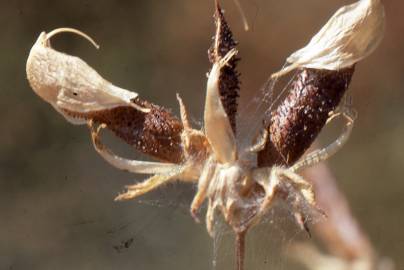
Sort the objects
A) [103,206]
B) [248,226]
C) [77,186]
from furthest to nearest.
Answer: [77,186] → [103,206] → [248,226]

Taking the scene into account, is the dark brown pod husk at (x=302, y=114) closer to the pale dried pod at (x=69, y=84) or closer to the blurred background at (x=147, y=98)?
the pale dried pod at (x=69, y=84)

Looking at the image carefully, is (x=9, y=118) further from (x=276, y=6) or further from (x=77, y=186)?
(x=276, y=6)

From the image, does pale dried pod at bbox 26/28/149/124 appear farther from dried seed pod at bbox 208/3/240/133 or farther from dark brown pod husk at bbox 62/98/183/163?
dried seed pod at bbox 208/3/240/133

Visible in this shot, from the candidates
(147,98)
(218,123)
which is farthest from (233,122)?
(147,98)

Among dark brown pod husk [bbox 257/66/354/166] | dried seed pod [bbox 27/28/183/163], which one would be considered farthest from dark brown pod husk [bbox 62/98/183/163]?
dark brown pod husk [bbox 257/66/354/166]

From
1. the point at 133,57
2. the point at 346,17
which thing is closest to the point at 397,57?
the point at 133,57
